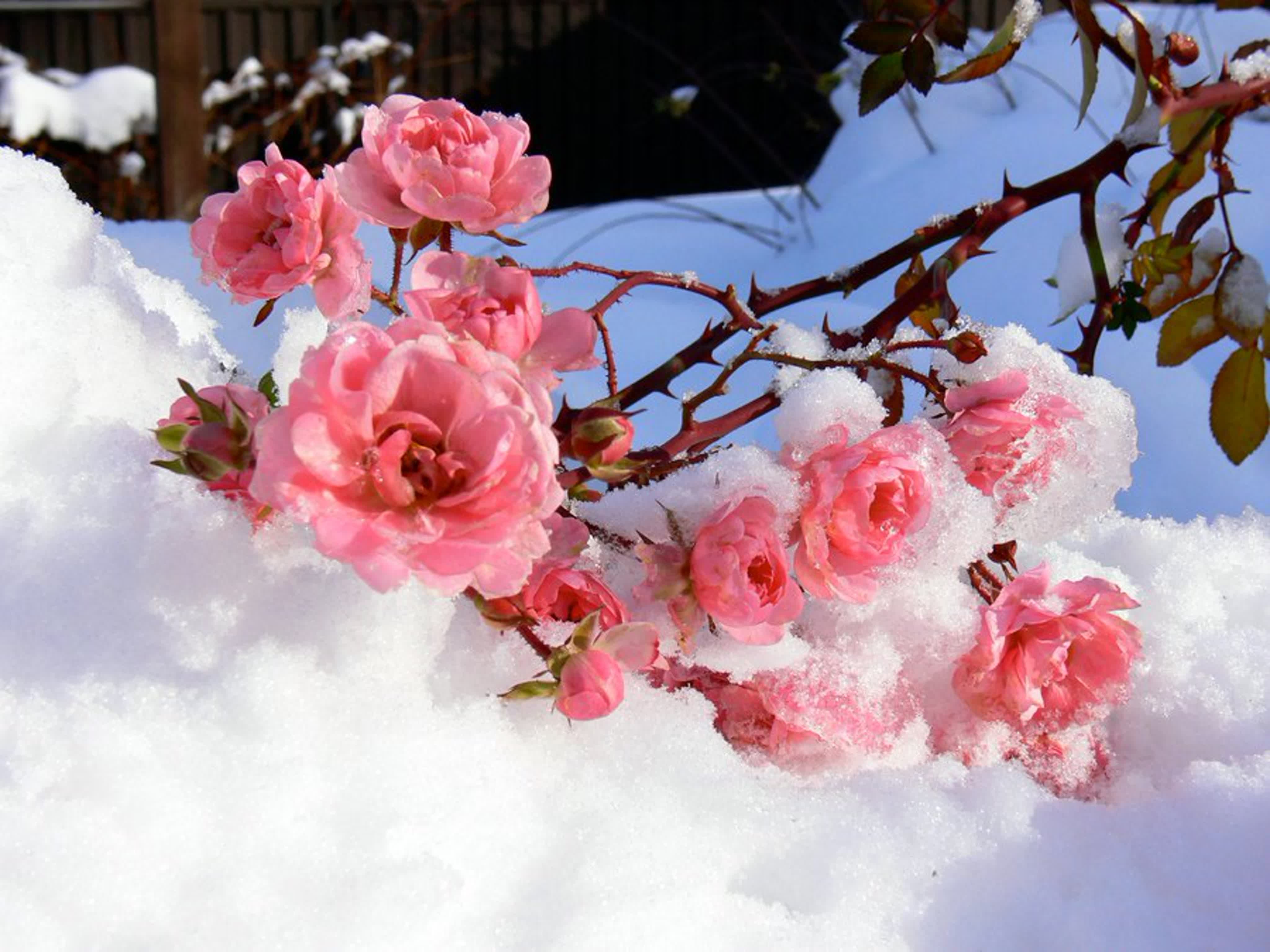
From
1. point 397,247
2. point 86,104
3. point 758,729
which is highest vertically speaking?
point 397,247

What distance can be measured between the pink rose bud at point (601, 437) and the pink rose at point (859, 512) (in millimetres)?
110

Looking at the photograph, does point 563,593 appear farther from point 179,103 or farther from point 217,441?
point 179,103

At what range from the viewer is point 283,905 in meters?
0.51

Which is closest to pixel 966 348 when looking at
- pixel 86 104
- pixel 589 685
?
pixel 589 685

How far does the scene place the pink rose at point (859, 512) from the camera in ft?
1.97

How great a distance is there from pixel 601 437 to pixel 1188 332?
48cm

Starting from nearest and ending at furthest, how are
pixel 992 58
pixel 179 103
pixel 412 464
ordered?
pixel 412 464 < pixel 992 58 < pixel 179 103

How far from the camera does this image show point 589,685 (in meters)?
0.58

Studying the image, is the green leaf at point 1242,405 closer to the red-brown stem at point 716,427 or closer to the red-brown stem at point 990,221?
the red-brown stem at point 990,221

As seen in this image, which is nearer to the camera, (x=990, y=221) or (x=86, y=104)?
(x=990, y=221)

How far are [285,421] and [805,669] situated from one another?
34 cm

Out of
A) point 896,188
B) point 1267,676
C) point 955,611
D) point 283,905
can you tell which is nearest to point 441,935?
point 283,905

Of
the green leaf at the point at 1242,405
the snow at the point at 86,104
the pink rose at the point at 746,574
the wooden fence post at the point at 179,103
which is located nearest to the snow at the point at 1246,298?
the green leaf at the point at 1242,405

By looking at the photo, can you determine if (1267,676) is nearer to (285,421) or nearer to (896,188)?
(285,421)
